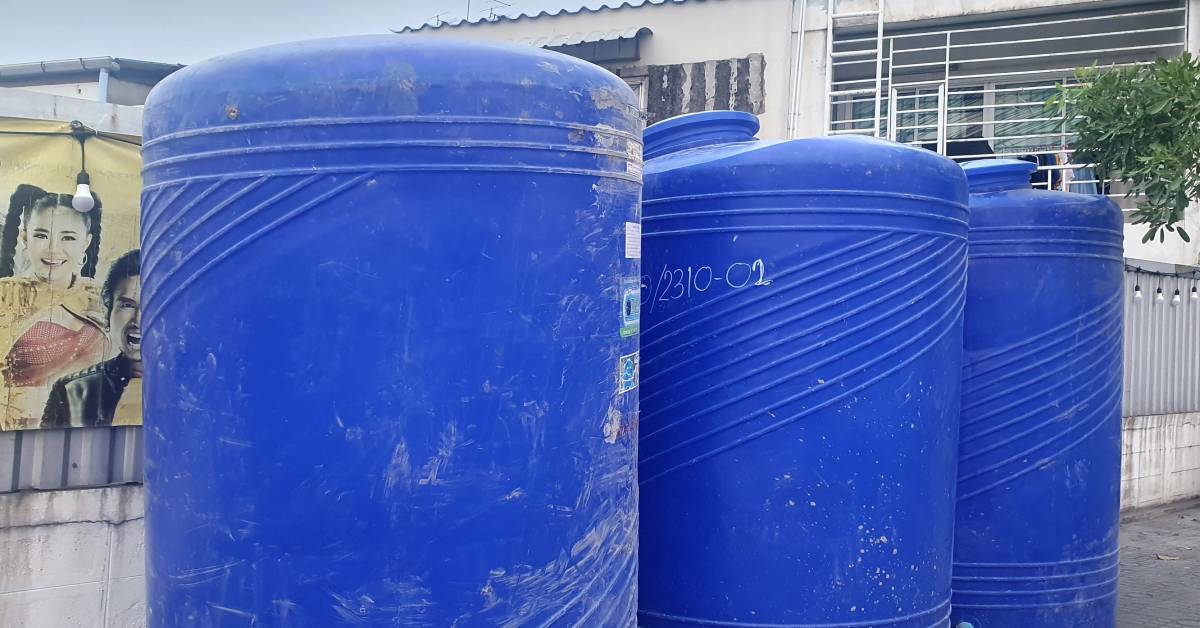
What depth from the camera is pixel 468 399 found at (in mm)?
2320

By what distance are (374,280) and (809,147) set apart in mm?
1552

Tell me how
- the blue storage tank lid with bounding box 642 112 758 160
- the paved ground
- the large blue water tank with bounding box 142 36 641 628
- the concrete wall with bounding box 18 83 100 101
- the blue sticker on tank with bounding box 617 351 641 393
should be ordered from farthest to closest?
1. the concrete wall with bounding box 18 83 100 101
2. the paved ground
3. the blue storage tank lid with bounding box 642 112 758 160
4. the blue sticker on tank with bounding box 617 351 641 393
5. the large blue water tank with bounding box 142 36 641 628

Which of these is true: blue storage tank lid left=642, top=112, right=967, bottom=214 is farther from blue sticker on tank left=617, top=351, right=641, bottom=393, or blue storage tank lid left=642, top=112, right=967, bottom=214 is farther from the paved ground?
the paved ground

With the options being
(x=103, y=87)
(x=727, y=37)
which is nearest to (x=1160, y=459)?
(x=727, y=37)

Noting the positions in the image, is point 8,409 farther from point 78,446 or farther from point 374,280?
point 374,280

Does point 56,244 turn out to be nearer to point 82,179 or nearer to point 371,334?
point 82,179

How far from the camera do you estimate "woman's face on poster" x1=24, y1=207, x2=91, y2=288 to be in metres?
3.56

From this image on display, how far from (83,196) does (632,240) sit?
2.06 meters

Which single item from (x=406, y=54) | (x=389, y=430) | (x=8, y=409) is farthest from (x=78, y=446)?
(x=406, y=54)

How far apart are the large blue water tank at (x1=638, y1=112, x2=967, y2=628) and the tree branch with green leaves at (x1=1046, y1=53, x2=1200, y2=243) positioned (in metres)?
1.72

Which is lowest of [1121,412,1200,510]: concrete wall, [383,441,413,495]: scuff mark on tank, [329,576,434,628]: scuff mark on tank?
[1121,412,1200,510]: concrete wall

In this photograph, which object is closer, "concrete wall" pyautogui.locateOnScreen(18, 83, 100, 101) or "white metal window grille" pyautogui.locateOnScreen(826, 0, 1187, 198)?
"concrete wall" pyautogui.locateOnScreen(18, 83, 100, 101)

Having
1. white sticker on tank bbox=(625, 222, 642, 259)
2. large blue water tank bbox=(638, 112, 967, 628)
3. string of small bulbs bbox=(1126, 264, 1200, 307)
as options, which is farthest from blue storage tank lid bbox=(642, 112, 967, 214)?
string of small bulbs bbox=(1126, 264, 1200, 307)

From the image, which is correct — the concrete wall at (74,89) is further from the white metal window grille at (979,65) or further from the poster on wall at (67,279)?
the white metal window grille at (979,65)
